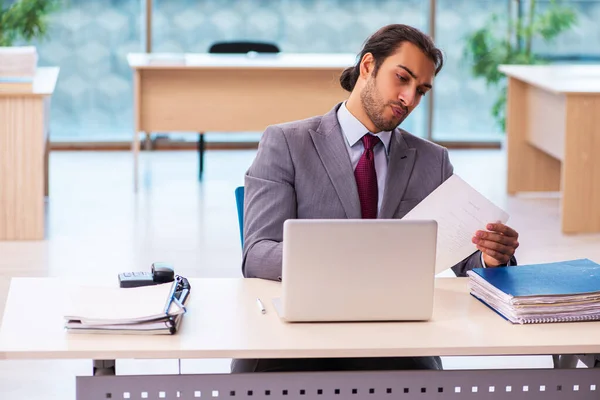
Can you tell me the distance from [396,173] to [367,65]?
0.29 metres

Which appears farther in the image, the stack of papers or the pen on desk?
the pen on desk

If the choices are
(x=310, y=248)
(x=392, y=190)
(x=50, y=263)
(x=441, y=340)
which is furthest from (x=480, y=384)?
(x=50, y=263)

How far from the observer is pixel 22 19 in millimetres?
6910

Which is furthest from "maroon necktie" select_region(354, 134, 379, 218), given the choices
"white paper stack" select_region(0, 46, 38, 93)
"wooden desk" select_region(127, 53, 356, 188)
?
"wooden desk" select_region(127, 53, 356, 188)

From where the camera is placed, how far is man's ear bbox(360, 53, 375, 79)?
2.51 m

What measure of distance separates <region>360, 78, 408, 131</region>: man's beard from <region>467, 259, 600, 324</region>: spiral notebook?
0.51m

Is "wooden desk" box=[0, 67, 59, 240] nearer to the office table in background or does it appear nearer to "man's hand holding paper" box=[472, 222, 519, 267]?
the office table in background

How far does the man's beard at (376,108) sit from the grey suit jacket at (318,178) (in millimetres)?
96

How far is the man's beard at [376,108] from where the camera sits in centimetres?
247

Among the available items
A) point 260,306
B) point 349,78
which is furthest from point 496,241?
point 349,78

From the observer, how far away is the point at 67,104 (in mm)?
7406

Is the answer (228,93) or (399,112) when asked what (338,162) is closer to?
(399,112)

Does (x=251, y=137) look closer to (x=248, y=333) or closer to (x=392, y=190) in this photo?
(x=392, y=190)

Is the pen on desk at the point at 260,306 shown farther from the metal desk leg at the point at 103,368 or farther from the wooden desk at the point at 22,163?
the wooden desk at the point at 22,163
